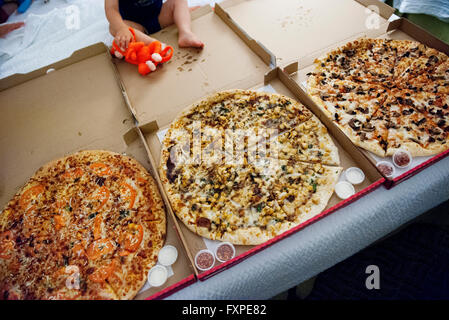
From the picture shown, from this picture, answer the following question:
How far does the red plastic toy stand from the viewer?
3.00 m

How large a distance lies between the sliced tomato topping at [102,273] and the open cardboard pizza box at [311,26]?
2174 mm

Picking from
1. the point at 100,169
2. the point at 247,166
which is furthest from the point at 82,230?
the point at 247,166

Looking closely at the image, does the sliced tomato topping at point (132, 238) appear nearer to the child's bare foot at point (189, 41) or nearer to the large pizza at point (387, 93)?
the large pizza at point (387, 93)

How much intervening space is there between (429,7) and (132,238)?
3.66 metres

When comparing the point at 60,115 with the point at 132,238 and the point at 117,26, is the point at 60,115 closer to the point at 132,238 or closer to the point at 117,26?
the point at 117,26

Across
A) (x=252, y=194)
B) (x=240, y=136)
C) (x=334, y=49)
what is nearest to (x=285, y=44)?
(x=334, y=49)

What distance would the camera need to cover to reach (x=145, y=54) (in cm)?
303

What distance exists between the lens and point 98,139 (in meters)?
2.63

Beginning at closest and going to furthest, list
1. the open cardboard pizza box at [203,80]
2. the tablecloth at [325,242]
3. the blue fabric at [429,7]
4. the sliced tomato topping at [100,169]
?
the tablecloth at [325,242], the sliced tomato topping at [100,169], the open cardboard pizza box at [203,80], the blue fabric at [429,7]

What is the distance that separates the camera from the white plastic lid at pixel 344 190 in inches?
78.7

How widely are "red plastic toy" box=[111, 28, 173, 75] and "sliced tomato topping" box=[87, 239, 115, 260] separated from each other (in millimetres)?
1793

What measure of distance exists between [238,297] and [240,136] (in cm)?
123

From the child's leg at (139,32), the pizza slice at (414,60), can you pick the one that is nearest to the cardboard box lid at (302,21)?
the pizza slice at (414,60)

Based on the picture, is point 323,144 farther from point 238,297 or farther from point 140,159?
Result: point 140,159
